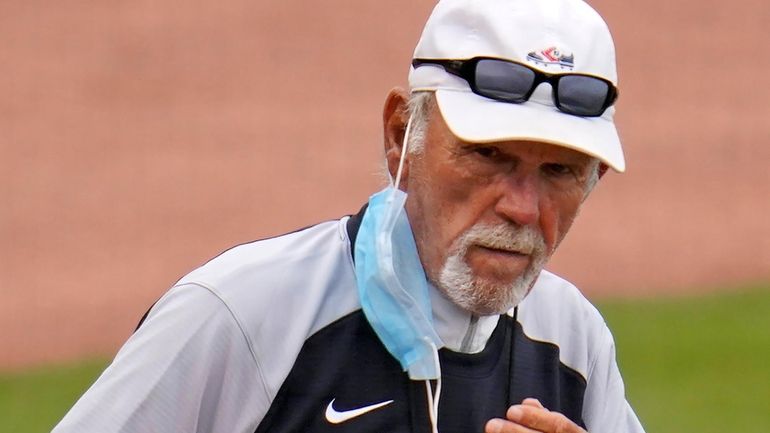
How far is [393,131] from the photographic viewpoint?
11.0 ft

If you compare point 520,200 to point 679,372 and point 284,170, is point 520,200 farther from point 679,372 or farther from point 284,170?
point 284,170

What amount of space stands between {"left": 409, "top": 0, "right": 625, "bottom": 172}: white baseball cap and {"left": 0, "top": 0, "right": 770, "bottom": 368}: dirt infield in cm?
873

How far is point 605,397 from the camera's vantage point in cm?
348

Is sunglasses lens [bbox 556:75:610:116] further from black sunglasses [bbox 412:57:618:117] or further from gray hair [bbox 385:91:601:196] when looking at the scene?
gray hair [bbox 385:91:601:196]

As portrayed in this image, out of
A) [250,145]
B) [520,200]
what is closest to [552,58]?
[520,200]

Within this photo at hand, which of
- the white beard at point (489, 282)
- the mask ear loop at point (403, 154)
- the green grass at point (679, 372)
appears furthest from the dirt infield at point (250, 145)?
the white beard at point (489, 282)

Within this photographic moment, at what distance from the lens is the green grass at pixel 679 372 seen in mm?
10141

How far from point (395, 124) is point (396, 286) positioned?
0.39 m

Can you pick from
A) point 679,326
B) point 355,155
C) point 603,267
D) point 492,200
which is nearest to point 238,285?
point 492,200

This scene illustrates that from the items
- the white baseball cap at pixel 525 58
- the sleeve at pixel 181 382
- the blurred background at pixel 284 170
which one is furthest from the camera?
the blurred background at pixel 284 170

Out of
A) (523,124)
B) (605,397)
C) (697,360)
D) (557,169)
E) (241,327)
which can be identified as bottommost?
(697,360)

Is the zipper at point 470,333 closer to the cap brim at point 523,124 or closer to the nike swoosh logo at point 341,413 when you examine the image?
the nike swoosh logo at point 341,413

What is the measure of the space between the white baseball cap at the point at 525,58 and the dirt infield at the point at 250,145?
28.6 ft

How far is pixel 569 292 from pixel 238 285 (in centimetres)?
82
